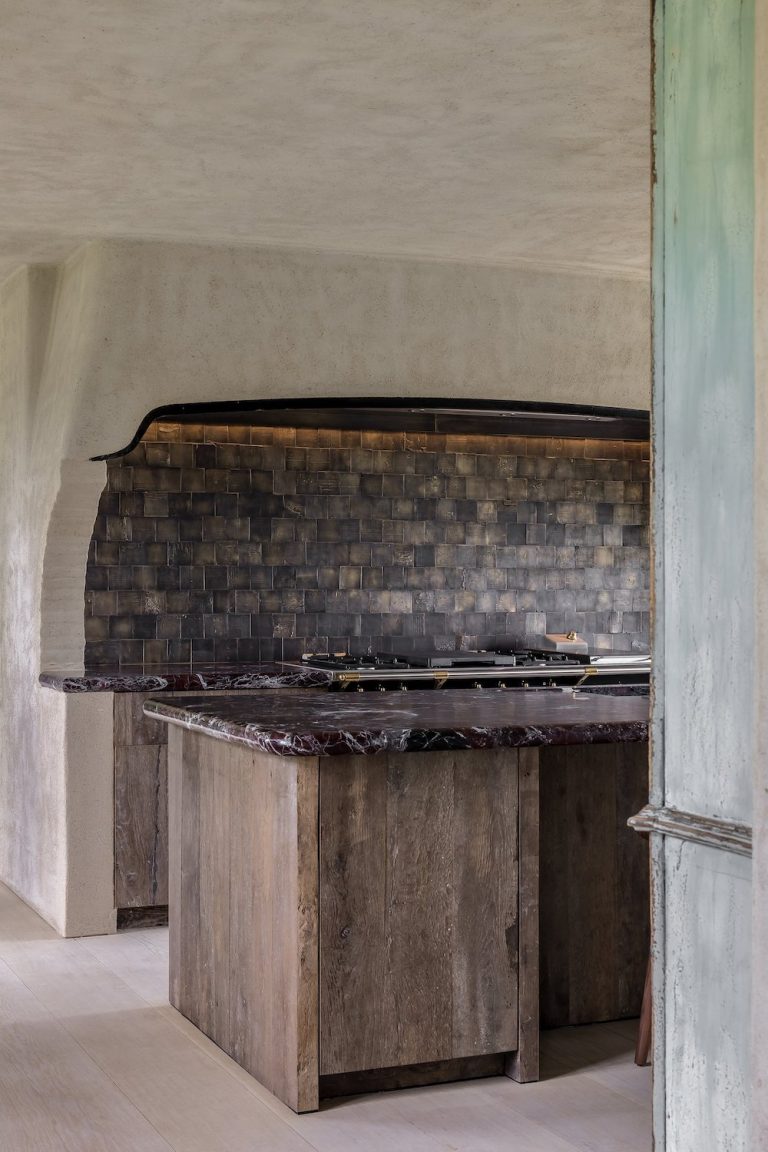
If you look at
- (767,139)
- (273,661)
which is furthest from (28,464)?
(767,139)

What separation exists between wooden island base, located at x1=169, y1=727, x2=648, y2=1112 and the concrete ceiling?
1.95m

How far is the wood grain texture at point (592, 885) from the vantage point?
14.3ft

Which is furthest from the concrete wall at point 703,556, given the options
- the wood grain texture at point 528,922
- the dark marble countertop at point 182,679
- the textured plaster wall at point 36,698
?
the textured plaster wall at point 36,698

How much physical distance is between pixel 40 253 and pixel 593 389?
269 centimetres

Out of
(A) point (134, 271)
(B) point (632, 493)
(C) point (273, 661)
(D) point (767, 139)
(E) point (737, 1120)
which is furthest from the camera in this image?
(B) point (632, 493)

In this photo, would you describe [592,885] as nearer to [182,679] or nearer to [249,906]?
[249,906]

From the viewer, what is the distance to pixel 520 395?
6.46 metres

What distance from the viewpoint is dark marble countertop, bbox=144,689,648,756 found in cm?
351

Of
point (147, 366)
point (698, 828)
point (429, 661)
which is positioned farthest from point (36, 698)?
point (698, 828)

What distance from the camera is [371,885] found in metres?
3.68

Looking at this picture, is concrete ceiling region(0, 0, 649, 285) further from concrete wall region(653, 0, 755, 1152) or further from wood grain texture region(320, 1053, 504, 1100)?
wood grain texture region(320, 1053, 504, 1100)

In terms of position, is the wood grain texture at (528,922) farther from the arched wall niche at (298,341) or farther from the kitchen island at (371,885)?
the arched wall niche at (298,341)

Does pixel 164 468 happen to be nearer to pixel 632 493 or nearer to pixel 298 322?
pixel 298 322

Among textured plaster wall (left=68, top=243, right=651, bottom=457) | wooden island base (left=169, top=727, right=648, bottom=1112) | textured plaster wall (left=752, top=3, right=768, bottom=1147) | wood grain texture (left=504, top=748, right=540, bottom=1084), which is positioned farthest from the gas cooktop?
textured plaster wall (left=752, top=3, right=768, bottom=1147)
